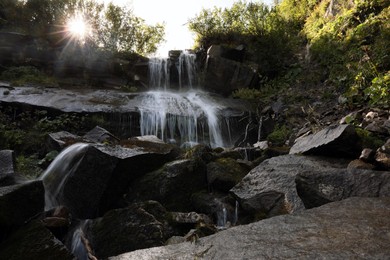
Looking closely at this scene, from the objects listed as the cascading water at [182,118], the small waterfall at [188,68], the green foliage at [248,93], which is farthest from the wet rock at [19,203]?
the small waterfall at [188,68]

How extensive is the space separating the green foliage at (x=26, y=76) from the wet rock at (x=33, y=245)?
9773mm

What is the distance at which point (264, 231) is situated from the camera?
2418 millimetres

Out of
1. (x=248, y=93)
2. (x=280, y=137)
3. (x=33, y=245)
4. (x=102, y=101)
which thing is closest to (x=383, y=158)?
(x=33, y=245)

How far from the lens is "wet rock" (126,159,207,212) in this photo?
5004 mm

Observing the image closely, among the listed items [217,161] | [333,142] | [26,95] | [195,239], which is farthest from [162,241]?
[26,95]

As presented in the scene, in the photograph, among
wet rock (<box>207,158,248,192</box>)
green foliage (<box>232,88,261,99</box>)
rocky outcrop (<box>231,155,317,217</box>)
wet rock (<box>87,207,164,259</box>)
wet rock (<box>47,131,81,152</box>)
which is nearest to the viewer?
wet rock (<box>87,207,164,259</box>)

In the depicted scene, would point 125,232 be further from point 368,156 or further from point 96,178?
point 368,156

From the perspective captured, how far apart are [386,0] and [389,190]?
894 centimetres

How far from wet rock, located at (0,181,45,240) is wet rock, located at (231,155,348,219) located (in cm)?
275

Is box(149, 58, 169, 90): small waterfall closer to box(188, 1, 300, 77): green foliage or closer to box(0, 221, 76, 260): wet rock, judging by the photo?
box(188, 1, 300, 77): green foliage

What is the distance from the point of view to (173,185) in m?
5.10

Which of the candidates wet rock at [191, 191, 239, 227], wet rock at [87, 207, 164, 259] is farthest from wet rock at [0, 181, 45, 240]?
wet rock at [191, 191, 239, 227]

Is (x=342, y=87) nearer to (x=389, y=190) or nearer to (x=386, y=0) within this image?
(x=386, y=0)

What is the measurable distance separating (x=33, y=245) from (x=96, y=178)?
75.7 inches
